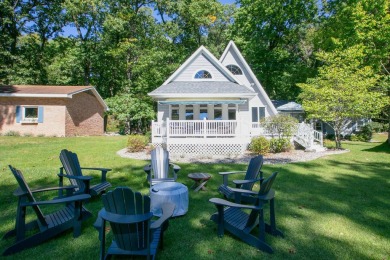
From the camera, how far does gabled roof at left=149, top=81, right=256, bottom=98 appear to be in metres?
14.9

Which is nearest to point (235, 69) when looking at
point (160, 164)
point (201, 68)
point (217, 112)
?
point (201, 68)

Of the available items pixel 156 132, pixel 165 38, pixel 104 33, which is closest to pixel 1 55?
pixel 104 33

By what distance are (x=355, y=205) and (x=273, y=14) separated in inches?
893

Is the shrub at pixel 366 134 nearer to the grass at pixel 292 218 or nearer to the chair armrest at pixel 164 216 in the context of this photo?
the grass at pixel 292 218

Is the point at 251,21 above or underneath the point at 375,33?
above

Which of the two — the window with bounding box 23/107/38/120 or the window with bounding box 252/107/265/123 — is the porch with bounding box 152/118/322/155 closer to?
the window with bounding box 252/107/265/123

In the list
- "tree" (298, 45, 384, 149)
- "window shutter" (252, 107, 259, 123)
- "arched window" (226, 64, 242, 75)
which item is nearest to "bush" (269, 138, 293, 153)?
"tree" (298, 45, 384, 149)

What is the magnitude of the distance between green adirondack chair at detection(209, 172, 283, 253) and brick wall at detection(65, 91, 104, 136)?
20.4 m

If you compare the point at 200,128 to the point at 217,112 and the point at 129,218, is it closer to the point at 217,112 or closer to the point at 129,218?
the point at 217,112

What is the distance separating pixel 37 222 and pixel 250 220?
11.9 ft

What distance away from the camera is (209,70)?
17.6m

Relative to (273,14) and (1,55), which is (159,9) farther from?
(1,55)

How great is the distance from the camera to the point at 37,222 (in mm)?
4230

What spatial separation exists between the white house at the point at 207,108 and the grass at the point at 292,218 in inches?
154
